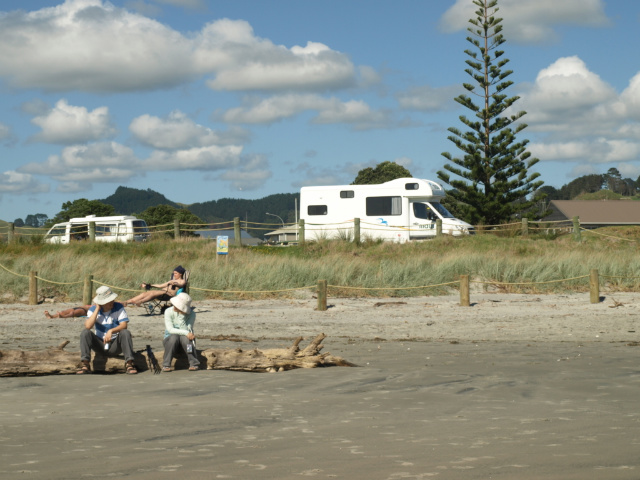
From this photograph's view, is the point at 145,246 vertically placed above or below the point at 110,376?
above

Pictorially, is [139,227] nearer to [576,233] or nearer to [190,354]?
[576,233]

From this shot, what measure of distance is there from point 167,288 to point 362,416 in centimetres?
955

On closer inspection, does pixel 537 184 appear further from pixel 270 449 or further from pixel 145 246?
pixel 270 449

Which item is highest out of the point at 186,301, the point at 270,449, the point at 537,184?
the point at 537,184

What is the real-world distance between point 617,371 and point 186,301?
211 inches

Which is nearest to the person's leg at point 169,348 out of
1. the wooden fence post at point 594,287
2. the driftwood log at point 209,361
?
the driftwood log at point 209,361

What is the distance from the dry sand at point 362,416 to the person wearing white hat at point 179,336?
1.06 ft

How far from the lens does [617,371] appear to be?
9633mm

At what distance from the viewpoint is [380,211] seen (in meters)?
30.6

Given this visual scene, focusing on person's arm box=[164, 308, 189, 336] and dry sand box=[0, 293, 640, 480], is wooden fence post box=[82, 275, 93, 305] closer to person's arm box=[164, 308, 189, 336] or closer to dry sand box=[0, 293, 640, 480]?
dry sand box=[0, 293, 640, 480]

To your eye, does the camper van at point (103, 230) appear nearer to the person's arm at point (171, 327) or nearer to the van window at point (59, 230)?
the van window at point (59, 230)

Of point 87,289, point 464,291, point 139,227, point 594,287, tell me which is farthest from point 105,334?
point 139,227

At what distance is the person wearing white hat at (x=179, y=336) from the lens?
988cm

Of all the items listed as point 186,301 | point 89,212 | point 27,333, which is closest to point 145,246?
point 27,333
